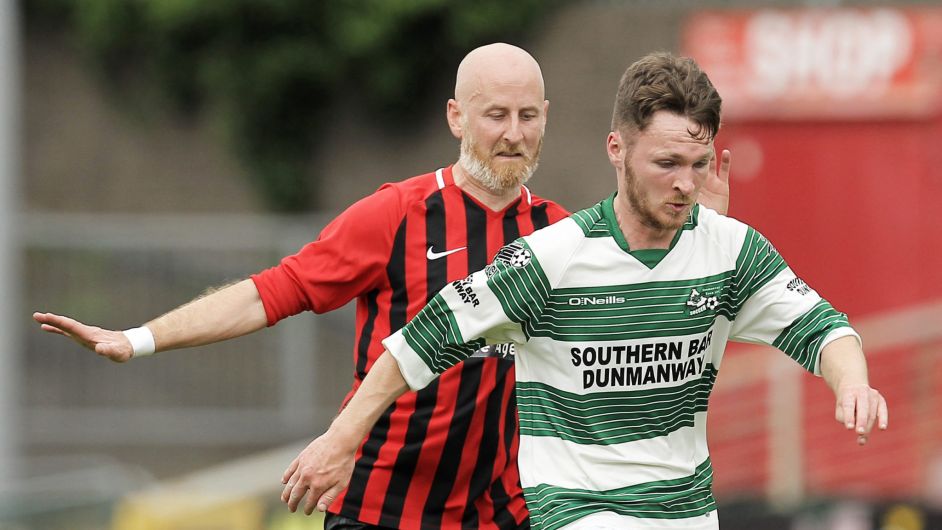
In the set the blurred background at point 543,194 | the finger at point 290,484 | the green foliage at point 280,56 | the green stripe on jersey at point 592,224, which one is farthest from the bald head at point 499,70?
the green foliage at point 280,56

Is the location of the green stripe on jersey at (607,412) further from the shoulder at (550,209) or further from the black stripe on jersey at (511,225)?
the shoulder at (550,209)

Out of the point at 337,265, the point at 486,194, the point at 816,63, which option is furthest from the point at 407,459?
the point at 816,63

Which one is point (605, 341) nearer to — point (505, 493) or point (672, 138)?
point (672, 138)

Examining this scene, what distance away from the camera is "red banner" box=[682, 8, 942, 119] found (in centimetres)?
1253

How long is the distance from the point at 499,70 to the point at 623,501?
1490 millimetres

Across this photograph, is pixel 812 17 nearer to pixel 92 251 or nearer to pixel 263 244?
pixel 263 244

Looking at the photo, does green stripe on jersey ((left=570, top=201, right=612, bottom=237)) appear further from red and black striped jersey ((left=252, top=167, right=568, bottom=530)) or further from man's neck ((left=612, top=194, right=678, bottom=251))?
red and black striped jersey ((left=252, top=167, right=568, bottom=530))

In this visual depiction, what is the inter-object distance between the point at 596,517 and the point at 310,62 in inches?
492

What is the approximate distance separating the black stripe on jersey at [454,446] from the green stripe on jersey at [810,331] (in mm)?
1040

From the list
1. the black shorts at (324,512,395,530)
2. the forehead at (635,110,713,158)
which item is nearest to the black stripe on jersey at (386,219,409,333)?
the black shorts at (324,512,395,530)

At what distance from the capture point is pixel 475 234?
472cm

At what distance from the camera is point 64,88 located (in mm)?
16594

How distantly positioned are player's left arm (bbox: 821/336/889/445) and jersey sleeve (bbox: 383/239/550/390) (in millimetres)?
752

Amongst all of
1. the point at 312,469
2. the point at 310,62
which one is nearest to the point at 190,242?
the point at 310,62
